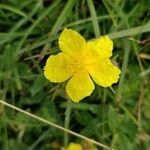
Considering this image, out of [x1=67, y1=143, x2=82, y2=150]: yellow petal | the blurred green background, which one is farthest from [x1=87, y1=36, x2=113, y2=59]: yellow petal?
[x1=67, y1=143, x2=82, y2=150]: yellow petal

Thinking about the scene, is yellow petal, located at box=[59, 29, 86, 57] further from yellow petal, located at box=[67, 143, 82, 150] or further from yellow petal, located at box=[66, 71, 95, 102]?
yellow petal, located at box=[67, 143, 82, 150]

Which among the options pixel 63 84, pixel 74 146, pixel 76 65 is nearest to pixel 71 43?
pixel 76 65

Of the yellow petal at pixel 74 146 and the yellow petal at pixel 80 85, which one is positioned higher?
the yellow petal at pixel 80 85

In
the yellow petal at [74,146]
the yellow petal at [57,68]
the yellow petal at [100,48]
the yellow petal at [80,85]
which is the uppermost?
the yellow petal at [100,48]

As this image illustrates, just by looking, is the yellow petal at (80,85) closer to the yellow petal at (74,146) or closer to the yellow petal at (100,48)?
the yellow petal at (100,48)

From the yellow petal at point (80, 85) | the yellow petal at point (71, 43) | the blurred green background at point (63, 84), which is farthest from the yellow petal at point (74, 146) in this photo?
the yellow petal at point (71, 43)

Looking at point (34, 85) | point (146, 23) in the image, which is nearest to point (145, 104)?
point (146, 23)

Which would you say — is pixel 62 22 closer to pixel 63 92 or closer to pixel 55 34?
pixel 55 34
